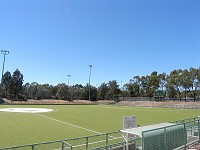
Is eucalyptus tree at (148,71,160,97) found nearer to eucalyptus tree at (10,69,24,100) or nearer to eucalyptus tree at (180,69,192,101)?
eucalyptus tree at (180,69,192,101)

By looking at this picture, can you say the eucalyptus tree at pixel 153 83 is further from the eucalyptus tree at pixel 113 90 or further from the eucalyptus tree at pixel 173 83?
the eucalyptus tree at pixel 113 90

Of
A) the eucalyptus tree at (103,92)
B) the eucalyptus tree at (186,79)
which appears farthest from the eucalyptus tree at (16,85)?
the eucalyptus tree at (186,79)

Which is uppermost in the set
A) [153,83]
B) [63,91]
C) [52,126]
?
[153,83]

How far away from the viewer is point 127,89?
119562mm

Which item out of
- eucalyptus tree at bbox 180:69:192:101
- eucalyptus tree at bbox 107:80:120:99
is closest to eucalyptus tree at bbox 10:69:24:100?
eucalyptus tree at bbox 107:80:120:99

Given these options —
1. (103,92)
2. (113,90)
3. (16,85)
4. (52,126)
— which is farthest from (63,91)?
(52,126)

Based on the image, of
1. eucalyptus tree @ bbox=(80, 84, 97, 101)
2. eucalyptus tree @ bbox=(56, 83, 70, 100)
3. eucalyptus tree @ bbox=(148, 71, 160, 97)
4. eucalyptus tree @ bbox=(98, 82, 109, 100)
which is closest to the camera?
eucalyptus tree @ bbox=(148, 71, 160, 97)

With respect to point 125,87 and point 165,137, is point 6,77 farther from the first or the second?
point 165,137

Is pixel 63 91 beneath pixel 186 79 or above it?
beneath

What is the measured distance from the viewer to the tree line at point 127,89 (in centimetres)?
8250

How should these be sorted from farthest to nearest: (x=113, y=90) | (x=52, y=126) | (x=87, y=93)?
(x=113, y=90) < (x=87, y=93) < (x=52, y=126)

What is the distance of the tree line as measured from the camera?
82.5m

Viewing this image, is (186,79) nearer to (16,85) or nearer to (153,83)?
(153,83)

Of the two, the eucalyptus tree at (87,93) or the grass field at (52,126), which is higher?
the eucalyptus tree at (87,93)
